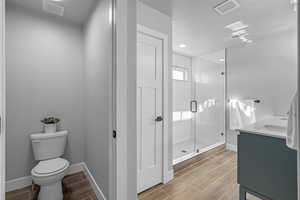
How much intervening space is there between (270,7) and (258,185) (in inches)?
87.0

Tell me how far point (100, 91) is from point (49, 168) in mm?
1026

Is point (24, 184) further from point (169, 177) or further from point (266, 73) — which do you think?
point (266, 73)

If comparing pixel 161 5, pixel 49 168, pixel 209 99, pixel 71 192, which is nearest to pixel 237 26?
pixel 161 5

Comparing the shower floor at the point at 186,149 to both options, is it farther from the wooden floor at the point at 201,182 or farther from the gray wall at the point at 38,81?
the gray wall at the point at 38,81

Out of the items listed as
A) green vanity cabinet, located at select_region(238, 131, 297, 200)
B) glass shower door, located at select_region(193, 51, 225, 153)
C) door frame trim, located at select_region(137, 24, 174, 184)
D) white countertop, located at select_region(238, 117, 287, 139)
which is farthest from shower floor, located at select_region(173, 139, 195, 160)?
white countertop, located at select_region(238, 117, 287, 139)

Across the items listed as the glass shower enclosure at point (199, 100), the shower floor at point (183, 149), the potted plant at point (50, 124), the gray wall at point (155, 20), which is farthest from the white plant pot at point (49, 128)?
the glass shower enclosure at point (199, 100)

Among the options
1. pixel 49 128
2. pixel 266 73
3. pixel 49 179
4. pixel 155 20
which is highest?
pixel 155 20

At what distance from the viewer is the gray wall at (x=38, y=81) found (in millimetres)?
1862

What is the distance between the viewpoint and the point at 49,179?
4.83ft

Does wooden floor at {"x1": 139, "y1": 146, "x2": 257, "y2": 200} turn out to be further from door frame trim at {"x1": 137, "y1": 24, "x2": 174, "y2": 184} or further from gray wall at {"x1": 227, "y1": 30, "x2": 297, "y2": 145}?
gray wall at {"x1": 227, "y1": 30, "x2": 297, "y2": 145}

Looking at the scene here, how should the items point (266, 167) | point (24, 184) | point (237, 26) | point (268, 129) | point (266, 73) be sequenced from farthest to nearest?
point (266, 73) < point (237, 26) < point (24, 184) < point (268, 129) < point (266, 167)

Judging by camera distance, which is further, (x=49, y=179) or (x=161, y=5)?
(x=161, y=5)

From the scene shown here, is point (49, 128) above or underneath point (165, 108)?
underneath

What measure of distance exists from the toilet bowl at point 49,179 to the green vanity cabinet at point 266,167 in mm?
2035
